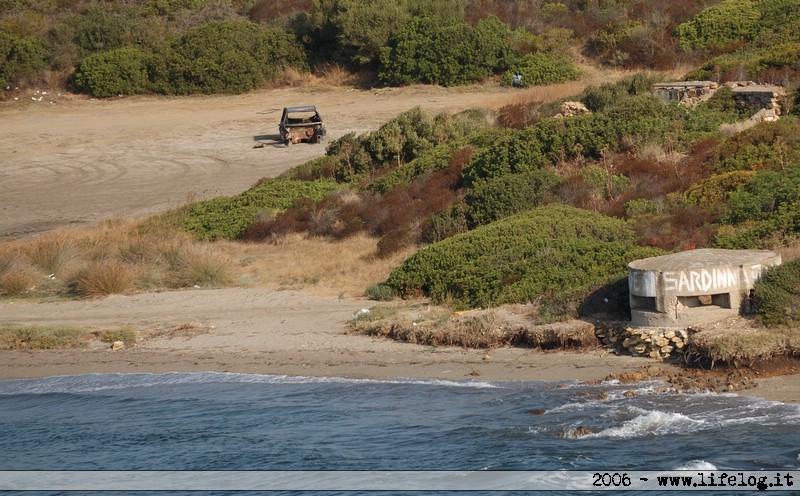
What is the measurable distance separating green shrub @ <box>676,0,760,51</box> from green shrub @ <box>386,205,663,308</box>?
21.3 metres

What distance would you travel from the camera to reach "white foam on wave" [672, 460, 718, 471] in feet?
32.5

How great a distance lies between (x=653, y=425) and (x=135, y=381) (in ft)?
22.6

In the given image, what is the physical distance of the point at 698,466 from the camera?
9.95 m

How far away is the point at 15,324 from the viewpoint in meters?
17.2

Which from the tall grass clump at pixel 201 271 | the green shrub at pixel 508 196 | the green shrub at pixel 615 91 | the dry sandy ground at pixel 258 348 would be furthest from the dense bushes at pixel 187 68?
the dry sandy ground at pixel 258 348

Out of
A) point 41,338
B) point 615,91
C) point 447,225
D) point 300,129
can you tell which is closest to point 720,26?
point 615,91

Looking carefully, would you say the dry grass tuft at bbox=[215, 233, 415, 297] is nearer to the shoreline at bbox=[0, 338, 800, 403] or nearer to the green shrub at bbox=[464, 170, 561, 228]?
the green shrub at bbox=[464, 170, 561, 228]

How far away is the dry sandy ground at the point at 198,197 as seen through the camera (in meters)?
14.0

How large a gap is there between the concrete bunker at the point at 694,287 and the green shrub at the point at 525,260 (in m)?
1.36

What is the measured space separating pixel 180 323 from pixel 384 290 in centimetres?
308

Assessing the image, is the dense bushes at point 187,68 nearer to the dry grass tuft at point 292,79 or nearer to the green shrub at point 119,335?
the dry grass tuft at point 292,79

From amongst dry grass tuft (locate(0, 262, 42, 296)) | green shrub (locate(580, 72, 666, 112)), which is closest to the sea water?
dry grass tuft (locate(0, 262, 42, 296))

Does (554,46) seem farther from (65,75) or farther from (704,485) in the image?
(704,485)

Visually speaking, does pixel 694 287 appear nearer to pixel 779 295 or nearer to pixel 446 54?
pixel 779 295
